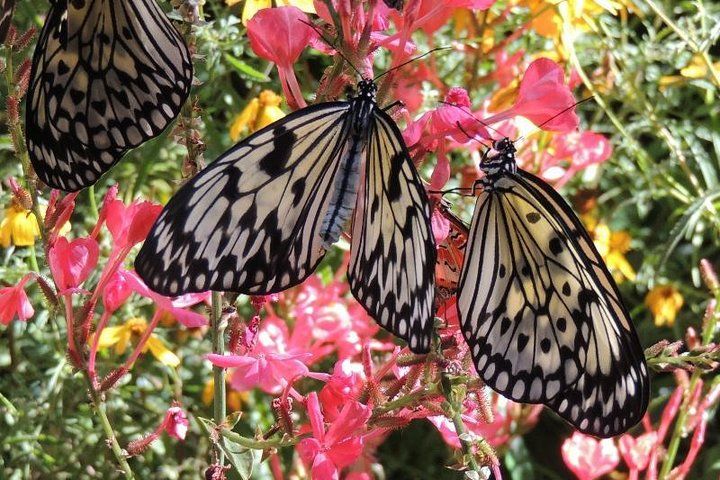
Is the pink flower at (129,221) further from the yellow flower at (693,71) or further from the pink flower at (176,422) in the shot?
the yellow flower at (693,71)

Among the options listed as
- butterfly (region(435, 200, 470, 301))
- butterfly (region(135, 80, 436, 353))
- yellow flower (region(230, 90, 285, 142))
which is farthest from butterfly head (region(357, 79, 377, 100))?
yellow flower (region(230, 90, 285, 142))

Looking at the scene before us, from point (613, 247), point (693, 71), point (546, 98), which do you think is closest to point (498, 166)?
point (546, 98)

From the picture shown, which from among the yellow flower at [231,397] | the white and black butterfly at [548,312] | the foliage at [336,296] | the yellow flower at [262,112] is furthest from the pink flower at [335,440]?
the yellow flower at [231,397]

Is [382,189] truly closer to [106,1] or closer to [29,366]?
[106,1]

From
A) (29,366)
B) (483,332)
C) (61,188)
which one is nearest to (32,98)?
(61,188)

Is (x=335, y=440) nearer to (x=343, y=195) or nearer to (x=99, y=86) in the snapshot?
(x=343, y=195)

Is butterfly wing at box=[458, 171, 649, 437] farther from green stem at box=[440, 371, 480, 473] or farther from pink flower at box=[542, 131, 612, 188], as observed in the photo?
pink flower at box=[542, 131, 612, 188]

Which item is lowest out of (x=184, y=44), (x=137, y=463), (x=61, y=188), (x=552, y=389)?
(x=137, y=463)
